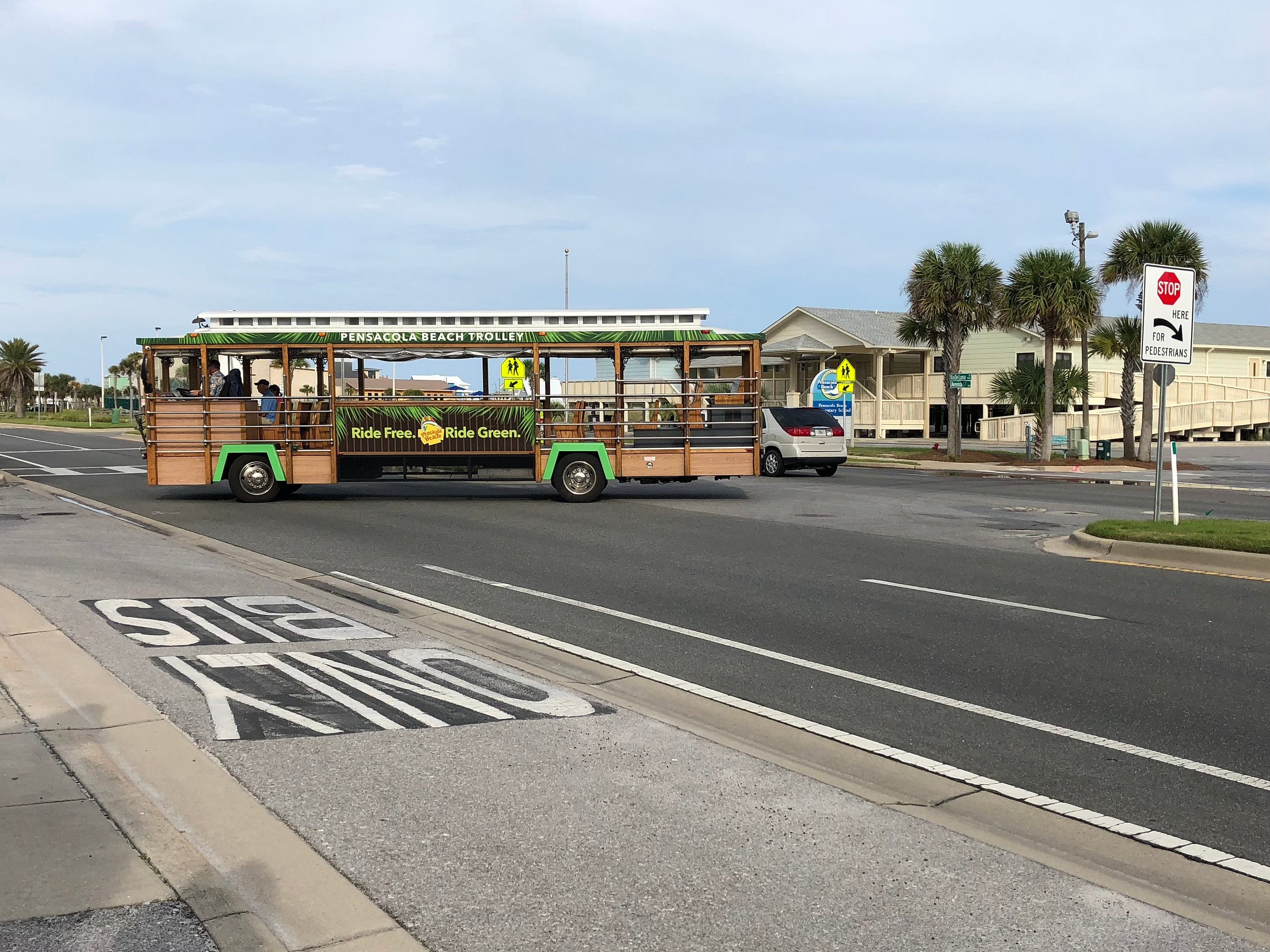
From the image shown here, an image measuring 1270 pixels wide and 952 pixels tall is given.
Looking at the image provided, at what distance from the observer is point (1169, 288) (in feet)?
48.0

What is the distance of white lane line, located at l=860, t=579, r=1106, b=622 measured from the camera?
32.0ft

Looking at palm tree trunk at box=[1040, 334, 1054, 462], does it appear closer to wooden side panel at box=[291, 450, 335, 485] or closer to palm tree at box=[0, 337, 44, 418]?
wooden side panel at box=[291, 450, 335, 485]

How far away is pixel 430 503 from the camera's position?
65.7 feet

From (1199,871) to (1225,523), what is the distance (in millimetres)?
11592

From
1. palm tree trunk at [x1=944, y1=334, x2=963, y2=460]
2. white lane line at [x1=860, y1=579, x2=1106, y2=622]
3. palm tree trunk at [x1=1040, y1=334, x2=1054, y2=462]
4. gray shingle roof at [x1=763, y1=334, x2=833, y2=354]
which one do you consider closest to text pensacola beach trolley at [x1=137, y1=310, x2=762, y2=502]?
white lane line at [x1=860, y1=579, x2=1106, y2=622]

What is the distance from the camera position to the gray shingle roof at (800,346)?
163 ft

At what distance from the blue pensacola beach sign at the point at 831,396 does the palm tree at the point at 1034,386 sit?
10.4 meters

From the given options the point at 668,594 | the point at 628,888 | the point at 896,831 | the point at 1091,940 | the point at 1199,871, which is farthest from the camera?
the point at 668,594

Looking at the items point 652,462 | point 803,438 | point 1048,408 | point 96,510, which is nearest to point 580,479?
point 652,462

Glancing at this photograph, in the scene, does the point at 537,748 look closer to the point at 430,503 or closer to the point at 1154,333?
the point at 1154,333

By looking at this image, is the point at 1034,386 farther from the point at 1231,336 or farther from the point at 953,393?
the point at 1231,336

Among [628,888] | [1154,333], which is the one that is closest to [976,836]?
[628,888]

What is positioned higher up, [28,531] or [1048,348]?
[1048,348]

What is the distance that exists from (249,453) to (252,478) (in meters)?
0.45
